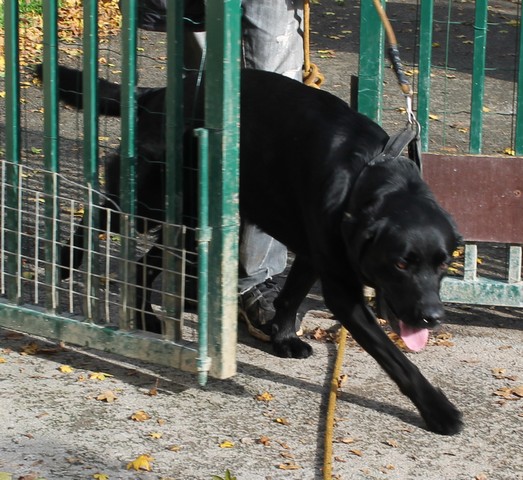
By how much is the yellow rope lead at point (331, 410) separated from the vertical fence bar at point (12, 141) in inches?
52.9

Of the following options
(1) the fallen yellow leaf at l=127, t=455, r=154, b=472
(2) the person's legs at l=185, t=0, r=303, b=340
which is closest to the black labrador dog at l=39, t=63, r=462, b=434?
(2) the person's legs at l=185, t=0, r=303, b=340

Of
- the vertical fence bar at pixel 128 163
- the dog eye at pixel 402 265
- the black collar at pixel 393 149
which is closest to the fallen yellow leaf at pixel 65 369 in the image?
the vertical fence bar at pixel 128 163

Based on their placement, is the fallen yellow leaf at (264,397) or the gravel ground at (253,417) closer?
the gravel ground at (253,417)

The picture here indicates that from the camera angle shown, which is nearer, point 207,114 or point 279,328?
point 207,114

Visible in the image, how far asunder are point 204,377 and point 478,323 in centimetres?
169

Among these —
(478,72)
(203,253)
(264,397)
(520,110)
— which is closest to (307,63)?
(478,72)

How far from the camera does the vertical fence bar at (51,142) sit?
13.4ft

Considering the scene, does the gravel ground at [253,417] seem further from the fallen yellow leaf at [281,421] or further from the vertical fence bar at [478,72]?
the vertical fence bar at [478,72]

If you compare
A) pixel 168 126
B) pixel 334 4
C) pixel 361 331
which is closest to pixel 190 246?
pixel 168 126

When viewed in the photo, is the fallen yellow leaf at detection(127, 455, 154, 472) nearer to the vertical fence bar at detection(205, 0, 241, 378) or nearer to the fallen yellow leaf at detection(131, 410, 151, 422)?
the fallen yellow leaf at detection(131, 410, 151, 422)

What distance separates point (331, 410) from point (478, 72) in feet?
6.08

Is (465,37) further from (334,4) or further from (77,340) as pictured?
(77,340)

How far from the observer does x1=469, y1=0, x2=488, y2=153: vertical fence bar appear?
471 cm

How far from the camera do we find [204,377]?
3.84m
